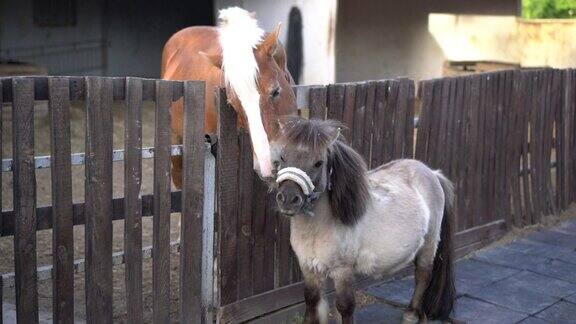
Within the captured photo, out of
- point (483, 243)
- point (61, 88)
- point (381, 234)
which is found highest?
point (61, 88)

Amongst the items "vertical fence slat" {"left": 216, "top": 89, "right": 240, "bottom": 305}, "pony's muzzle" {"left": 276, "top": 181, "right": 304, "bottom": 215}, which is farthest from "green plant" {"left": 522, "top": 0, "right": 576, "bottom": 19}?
"pony's muzzle" {"left": 276, "top": 181, "right": 304, "bottom": 215}

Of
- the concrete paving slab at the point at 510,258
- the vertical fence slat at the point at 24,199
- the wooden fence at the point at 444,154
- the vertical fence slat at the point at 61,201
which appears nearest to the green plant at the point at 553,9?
the wooden fence at the point at 444,154

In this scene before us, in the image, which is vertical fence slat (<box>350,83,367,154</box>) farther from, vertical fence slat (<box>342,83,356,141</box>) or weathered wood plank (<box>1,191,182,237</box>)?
weathered wood plank (<box>1,191,182,237</box>)

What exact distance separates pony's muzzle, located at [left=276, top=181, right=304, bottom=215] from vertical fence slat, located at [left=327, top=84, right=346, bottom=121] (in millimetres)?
1610

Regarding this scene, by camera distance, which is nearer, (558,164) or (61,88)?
(61,88)

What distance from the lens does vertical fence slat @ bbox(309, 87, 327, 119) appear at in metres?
4.83

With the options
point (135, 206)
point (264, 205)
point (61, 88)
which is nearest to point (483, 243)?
point (264, 205)

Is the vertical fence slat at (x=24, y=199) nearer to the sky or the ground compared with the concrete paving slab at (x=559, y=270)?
nearer to the sky

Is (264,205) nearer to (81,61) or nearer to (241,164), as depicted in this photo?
(241,164)

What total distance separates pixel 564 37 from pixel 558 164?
6450 mm

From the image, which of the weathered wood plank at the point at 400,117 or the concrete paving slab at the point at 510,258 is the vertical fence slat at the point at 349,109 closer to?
the weathered wood plank at the point at 400,117

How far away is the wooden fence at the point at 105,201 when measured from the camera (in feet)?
11.5

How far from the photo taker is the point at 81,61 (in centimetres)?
1441

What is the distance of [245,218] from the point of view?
14.9 ft
